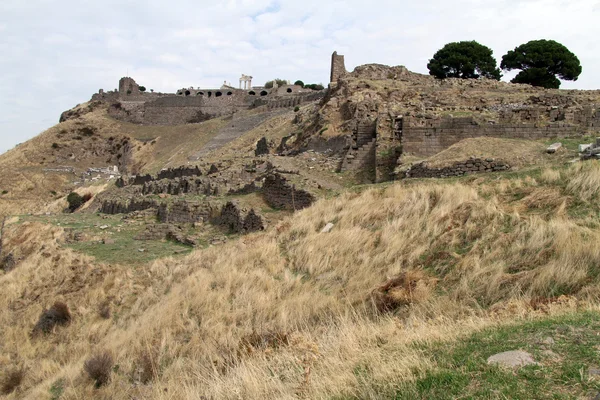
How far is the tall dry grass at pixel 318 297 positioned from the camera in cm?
509

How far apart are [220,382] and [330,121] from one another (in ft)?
73.3

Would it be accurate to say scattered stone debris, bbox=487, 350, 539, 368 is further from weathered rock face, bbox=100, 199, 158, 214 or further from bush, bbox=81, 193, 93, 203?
bush, bbox=81, 193, 93, 203

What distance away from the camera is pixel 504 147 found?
14328mm

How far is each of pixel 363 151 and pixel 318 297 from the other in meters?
12.1

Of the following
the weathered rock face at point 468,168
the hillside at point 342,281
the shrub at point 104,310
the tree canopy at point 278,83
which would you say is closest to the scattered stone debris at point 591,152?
the hillside at point 342,281

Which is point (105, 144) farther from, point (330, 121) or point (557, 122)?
point (557, 122)

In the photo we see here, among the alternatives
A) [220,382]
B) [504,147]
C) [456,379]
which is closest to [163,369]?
[220,382]

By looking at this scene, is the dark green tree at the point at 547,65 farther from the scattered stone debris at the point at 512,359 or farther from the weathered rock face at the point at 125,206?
the scattered stone debris at the point at 512,359

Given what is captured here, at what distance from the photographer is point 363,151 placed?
1909 cm

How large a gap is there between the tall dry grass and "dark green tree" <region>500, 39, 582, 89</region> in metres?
32.7

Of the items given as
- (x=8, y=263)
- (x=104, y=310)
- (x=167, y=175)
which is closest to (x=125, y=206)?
(x=8, y=263)

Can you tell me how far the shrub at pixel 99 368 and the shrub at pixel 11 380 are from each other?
197 centimetres

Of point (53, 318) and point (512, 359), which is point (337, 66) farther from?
point (512, 359)

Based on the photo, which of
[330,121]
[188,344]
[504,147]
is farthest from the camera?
[330,121]
